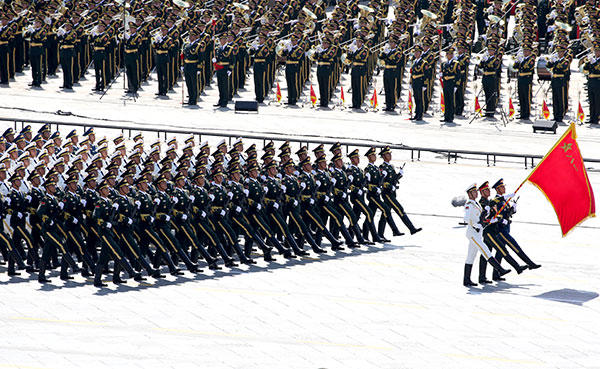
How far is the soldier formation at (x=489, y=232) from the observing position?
24.1 m

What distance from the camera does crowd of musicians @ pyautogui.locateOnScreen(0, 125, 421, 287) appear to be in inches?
936

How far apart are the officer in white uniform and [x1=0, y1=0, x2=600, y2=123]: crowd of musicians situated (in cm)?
1224

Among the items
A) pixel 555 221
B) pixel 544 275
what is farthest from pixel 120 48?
pixel 544 275

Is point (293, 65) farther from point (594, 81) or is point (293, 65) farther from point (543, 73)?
point (594, 81)

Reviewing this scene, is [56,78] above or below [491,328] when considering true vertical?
above

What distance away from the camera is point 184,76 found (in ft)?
124

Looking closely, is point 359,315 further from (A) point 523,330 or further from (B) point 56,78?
(B) point 56,78

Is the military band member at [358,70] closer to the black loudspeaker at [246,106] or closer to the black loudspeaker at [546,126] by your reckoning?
→ the black loudspeaker at [246,106]

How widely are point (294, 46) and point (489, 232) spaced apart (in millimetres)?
14242

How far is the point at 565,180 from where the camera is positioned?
80.5 ft

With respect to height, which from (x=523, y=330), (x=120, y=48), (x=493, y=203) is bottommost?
(x=523, y=330)

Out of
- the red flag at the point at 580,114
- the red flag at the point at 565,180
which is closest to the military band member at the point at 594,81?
the red flag at the point at 580,114

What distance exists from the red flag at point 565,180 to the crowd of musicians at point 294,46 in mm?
11863

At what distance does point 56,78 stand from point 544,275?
17.9m
